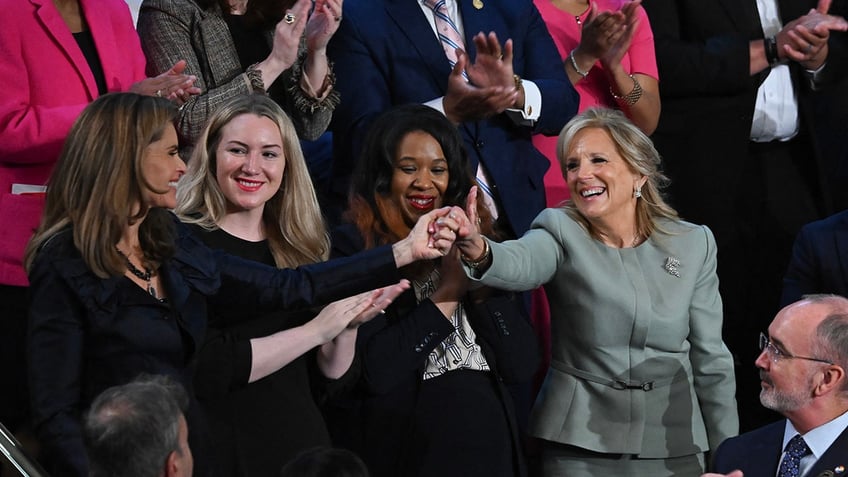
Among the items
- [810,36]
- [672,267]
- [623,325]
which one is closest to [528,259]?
[623,325]

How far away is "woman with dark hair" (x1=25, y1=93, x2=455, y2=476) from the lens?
3.04 meters

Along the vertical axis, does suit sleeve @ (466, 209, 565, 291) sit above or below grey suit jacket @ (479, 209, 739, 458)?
above

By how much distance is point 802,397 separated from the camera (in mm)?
3453

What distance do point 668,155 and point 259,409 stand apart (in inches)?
83.2

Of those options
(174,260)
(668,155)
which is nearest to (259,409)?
(174,260)

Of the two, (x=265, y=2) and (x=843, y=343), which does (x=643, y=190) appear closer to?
(x=843, y=343)

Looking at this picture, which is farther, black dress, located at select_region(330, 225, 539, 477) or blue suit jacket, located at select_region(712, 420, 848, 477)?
black dress, located at select_region(330, 225, 539, 477)

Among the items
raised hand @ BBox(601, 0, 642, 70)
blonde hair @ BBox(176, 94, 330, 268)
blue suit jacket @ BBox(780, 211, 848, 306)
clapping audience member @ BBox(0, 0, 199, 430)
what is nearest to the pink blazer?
clapping audience member @ BBox(0, 0, 199, 430)

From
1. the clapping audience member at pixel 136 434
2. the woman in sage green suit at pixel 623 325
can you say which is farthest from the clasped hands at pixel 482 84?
the clapping audience member at pixel 136 434

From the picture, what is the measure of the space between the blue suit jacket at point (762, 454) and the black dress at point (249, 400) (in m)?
0.99

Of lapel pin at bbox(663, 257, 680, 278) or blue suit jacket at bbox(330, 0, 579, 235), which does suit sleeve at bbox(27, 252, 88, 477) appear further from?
lapel pin at bbox(663, 257, 680, 278)

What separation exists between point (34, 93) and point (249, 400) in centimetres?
105

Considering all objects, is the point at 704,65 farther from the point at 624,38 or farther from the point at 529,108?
the point at 529,108

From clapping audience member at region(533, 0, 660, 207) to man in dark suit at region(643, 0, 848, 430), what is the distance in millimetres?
129
